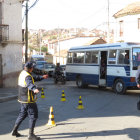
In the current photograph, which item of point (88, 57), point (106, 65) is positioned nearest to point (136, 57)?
point (106, 65)

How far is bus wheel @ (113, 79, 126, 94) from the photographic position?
16.1 m

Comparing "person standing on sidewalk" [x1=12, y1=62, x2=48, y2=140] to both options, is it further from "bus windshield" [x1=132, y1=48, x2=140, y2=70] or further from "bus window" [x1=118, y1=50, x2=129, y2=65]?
"bus window" [x1=118, y1=50, x2=129, y2=65]

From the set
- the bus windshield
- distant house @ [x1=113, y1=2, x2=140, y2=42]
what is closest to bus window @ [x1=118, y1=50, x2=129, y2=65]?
the bus windshield

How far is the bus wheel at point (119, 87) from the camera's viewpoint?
1612cm

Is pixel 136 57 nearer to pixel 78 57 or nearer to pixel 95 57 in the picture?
pixel 95 57

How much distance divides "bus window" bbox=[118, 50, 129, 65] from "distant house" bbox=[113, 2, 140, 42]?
2091 cm

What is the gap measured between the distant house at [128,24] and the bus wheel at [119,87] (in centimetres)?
2111

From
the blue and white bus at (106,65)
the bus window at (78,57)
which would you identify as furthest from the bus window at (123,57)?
the bus window at (78,57)

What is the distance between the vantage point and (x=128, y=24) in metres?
37.8

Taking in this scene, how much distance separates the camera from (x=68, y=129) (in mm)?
7977

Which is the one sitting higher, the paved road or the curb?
the paved road

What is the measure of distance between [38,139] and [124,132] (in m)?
2.27

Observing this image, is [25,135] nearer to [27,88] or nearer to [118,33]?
[27,88]

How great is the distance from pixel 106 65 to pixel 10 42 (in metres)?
6.56
